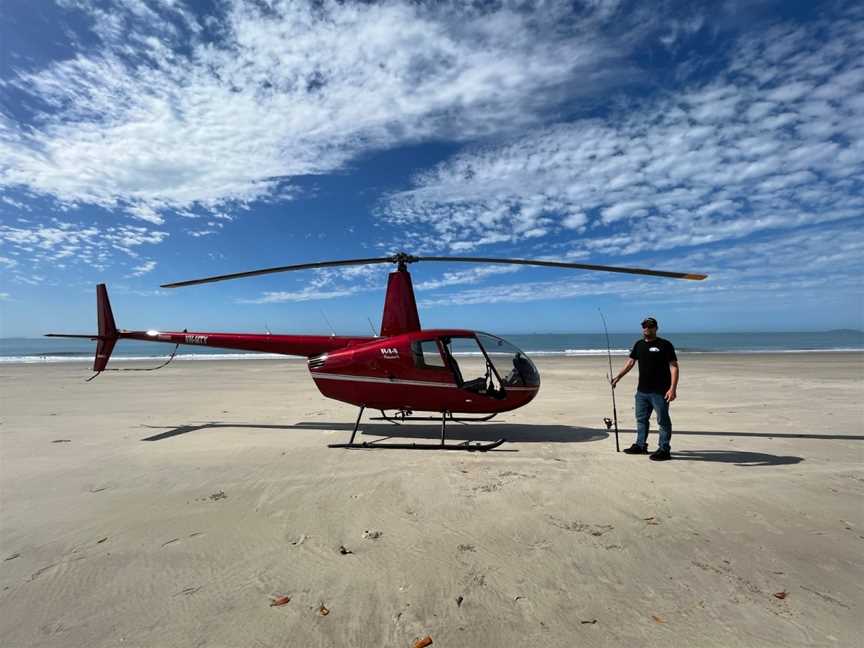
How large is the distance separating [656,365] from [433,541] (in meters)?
4.72

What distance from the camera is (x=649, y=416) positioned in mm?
6734

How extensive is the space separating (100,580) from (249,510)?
1481 millimetres

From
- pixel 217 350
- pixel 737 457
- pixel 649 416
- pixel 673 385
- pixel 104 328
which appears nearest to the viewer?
pixel 673 385

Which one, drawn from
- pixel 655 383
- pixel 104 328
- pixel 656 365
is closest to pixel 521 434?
pixel 655 383

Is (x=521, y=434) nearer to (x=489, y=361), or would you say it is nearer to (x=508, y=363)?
(x=508, y=363)

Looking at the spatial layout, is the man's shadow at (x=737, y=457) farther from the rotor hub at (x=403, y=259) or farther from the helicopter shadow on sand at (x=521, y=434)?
the rotor hub at (x=403, y=259)

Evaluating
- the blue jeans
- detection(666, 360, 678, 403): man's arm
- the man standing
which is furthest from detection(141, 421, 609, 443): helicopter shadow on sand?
detection(666, 360, 678, 403): man's arm

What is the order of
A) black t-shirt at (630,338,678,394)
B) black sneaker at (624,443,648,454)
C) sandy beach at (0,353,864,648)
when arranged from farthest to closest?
1. black sneaker at (624,443,648,454)
2. black t-shirt at (630,338,678,394)
3. sandy beach at (0,353,864,648)

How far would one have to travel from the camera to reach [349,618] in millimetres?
2885

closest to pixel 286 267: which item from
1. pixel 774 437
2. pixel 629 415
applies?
pixel 629 415

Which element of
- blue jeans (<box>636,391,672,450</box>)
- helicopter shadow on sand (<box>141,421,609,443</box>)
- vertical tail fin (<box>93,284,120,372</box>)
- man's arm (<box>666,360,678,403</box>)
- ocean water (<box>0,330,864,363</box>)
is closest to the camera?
man's arm (<box>666,360,678,403</box>)

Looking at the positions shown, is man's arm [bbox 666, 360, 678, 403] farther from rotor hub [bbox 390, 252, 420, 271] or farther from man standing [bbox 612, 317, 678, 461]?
rotor hub [bbox 390, 252, 420, 271]

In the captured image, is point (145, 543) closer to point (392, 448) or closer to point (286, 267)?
point (392, 448)

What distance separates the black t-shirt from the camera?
6.58 metres
